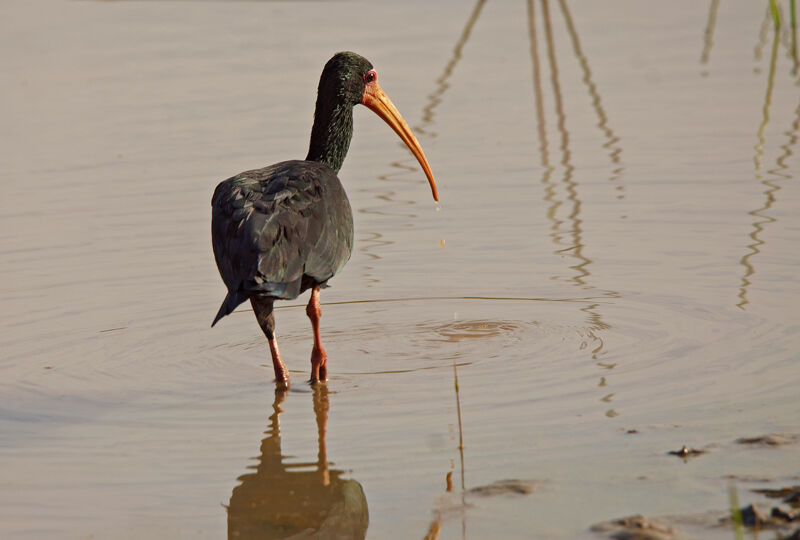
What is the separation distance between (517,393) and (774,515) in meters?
2.04

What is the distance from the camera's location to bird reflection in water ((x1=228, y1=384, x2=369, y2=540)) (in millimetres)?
5023

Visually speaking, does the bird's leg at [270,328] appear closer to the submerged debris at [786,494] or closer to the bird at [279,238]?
the bird at [279,238]

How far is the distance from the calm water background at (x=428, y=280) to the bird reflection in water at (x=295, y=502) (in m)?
0.03

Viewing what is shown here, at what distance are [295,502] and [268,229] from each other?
1.68 meters

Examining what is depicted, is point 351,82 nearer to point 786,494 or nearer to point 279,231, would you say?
point 279,231

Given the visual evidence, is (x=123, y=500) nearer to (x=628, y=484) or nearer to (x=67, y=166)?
(x=628, y=484)

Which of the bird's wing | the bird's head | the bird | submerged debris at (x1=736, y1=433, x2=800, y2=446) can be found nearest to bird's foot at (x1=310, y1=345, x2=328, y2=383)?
the bird

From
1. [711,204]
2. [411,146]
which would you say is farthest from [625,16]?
A: [411,146]

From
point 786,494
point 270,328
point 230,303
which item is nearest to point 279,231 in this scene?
point 230,303

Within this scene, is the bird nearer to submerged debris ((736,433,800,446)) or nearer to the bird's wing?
the bird's wing

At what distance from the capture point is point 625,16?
17.4 meters

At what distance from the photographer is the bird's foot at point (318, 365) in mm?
7055

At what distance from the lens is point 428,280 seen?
882 cm

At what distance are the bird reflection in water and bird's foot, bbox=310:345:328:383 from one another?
40.4 inches
